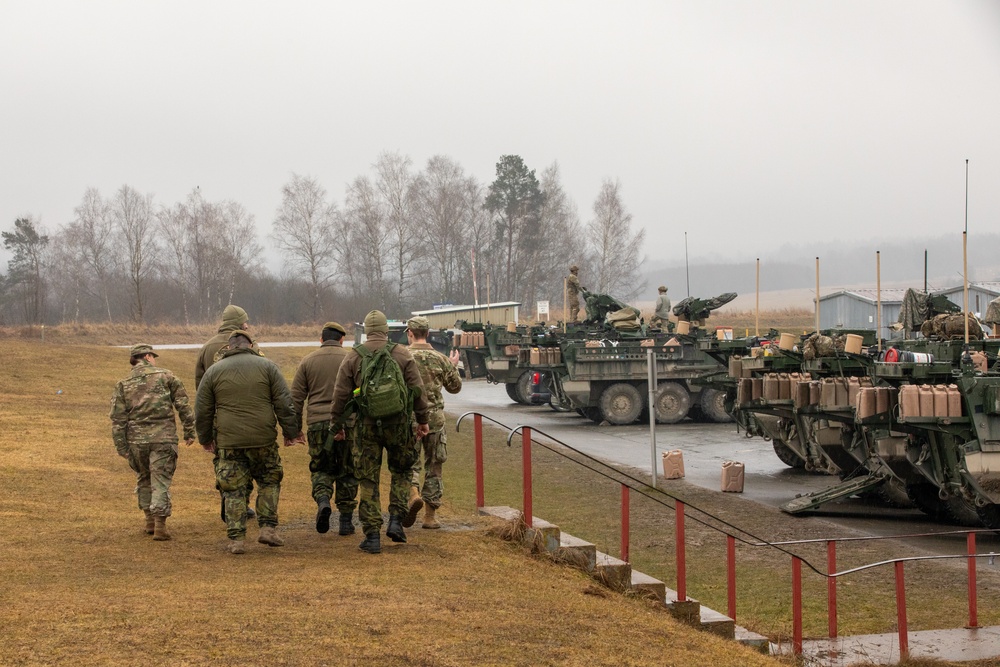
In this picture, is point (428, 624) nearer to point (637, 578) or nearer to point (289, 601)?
point (289, 601)

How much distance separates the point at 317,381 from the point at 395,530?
136 centimetres

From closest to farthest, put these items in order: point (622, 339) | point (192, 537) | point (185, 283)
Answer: point (192, 537) < point (622, 339) < point (185, 283)

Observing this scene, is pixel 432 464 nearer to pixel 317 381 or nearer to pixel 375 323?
pixel 317 381

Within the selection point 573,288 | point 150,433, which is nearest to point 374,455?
point 150,433

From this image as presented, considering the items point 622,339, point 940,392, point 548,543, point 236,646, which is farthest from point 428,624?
point 622,339

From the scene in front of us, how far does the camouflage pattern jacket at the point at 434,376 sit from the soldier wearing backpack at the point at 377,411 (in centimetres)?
58

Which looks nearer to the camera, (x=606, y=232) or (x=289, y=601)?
(x=289, y=601)

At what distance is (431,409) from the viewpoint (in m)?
9.76

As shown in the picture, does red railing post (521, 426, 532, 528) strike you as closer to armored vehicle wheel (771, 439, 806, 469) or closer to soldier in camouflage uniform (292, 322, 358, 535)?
soldier in camouflage uniform (292, 322, 358, 535)

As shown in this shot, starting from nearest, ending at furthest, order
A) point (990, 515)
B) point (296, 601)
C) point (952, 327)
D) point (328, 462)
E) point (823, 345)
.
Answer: point (296, 601) → point (328, 462) → point (990, 515) → point (952, 327) → point (823, 345)

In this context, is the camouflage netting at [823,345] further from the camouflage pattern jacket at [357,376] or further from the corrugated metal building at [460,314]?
the corrugated metal building at [460,314]

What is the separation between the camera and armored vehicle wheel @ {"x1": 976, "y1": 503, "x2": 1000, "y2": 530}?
13523 mm

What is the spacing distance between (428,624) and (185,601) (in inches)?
57.0

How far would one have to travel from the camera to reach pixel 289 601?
285 inches
